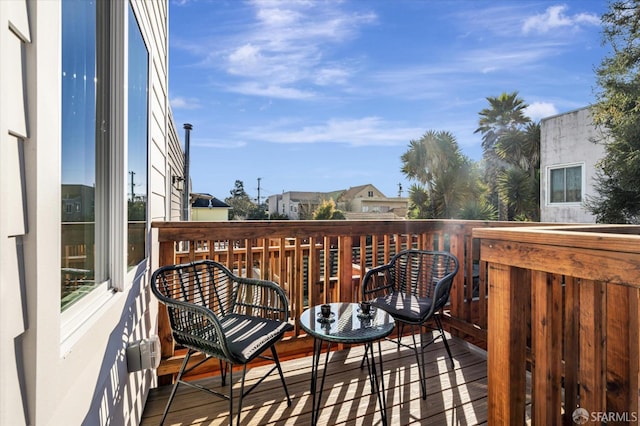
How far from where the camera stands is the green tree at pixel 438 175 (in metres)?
18.4

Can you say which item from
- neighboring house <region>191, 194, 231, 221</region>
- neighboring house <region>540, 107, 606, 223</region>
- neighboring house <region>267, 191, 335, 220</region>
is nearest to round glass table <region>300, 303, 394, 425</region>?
neighboring house <region>540, 107, 606, 223</region>

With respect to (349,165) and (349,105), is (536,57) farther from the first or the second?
(349,165)

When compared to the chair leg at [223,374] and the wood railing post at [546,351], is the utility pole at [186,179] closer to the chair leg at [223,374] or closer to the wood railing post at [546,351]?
the chair leg at [223,374]

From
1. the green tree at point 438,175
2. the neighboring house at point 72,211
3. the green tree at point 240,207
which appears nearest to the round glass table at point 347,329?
the neighboring house at point 72,211

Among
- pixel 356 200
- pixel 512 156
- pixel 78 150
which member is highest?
pixel 512 156

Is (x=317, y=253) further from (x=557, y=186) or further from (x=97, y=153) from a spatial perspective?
(x=557, y=186)

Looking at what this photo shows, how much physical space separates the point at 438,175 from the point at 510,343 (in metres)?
19.1

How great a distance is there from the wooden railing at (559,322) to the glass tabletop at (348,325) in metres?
0.66

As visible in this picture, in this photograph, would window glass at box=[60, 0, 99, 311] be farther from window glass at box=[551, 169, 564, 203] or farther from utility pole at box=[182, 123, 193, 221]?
window glass at box=[551, 169, 564, 203]

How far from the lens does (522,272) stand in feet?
4.07

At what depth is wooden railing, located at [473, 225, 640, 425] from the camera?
1.01 meters

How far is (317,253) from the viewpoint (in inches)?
116

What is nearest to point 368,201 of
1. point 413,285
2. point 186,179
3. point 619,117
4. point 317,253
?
point 619,117

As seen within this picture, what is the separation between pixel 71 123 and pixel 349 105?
94.5 ft
